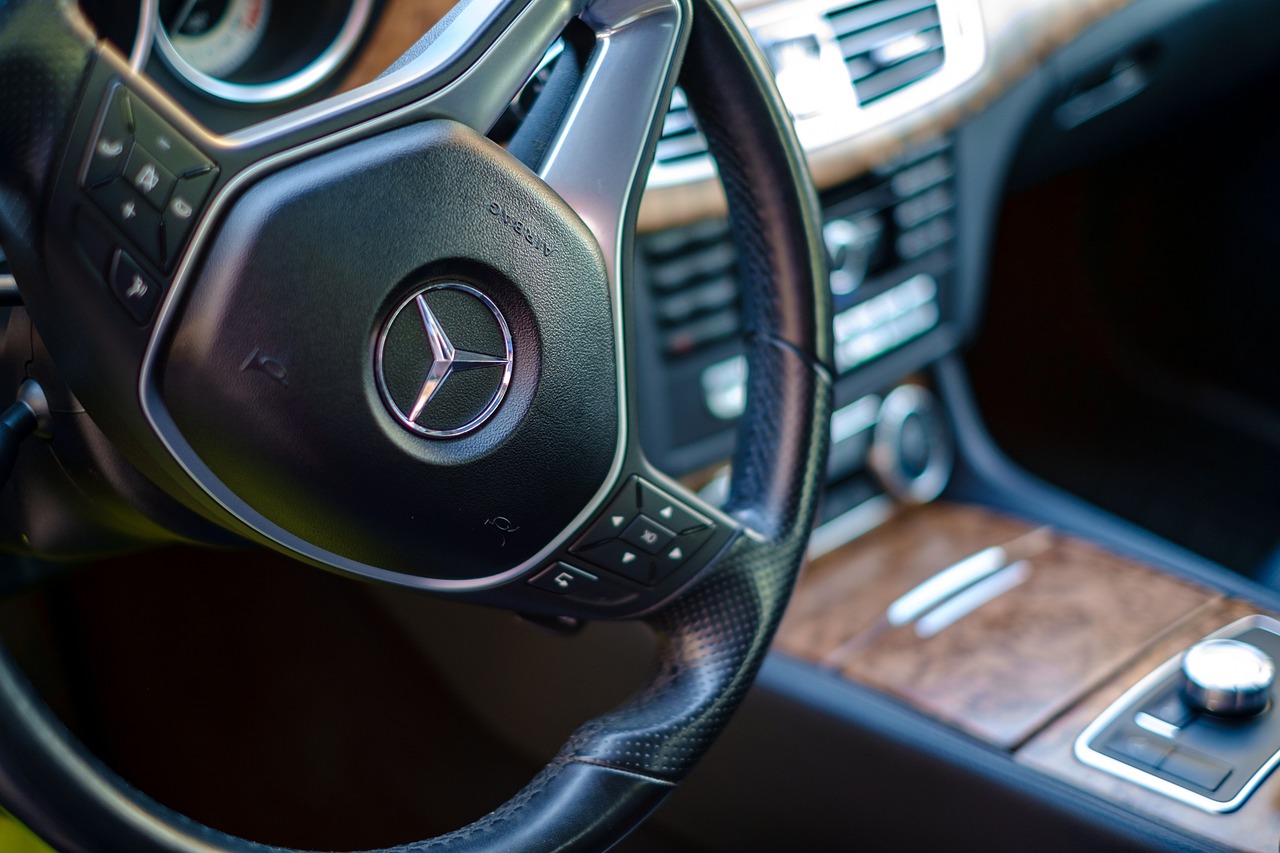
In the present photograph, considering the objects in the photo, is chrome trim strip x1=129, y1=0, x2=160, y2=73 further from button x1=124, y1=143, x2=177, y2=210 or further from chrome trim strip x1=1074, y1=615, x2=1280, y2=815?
chrome trim strip x1=1074, y1=615, x2=1280, y2=815

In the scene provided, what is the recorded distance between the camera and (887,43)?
1.21 meters

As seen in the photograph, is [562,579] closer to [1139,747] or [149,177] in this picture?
[149,177]

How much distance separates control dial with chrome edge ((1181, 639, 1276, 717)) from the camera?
0.95m

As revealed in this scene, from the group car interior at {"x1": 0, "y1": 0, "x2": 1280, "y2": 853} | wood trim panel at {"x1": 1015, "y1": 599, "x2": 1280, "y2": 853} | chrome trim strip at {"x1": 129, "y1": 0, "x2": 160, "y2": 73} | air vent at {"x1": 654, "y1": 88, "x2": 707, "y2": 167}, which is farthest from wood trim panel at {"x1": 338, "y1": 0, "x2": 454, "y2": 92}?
wood trim panel at {"x1": 1015, "y1": 599, "x2": 1280, "y2": 853}

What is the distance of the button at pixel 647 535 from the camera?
0.71 meters

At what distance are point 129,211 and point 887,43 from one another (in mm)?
856

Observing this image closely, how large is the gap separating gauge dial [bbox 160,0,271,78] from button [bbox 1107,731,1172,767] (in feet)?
2.77

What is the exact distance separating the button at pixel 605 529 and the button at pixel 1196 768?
1.63 ft

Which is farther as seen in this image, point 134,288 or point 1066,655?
point 1066,655

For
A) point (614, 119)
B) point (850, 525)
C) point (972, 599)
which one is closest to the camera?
point (614, 119)

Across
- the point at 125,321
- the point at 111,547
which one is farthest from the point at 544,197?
the point at 111,547

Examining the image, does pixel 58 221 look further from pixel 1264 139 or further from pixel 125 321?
pixel 1264 139

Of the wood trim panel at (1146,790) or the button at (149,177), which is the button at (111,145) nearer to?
the button at (149,177)

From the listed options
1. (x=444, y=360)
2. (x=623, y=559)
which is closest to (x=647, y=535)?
(x=623, y=559)
